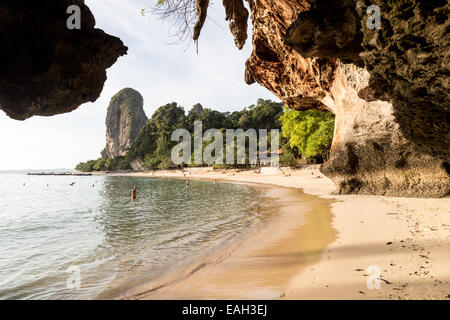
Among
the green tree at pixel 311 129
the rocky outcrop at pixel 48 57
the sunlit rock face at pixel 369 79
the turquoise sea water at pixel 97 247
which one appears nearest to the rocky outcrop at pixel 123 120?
the green tree at pixel 311 129

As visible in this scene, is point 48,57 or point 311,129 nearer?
point 48,57

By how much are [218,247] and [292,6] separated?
30.5ft

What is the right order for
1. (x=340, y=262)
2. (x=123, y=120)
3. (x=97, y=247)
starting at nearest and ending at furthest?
1. (x=340, y=262)
2. (x=97, y=247)
3. (x=123, y=120)

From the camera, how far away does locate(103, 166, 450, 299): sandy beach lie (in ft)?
13.8

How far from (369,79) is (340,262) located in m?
4.39

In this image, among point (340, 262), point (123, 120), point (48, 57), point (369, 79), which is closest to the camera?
point (48, 57)

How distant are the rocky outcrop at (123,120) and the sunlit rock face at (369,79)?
484 ft

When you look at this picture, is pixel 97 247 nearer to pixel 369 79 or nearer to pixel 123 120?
pixel 369 79

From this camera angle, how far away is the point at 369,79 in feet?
17.4

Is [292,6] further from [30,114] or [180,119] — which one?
[180,119]

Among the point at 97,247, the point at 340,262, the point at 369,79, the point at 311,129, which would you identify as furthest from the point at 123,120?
the point at 340,262

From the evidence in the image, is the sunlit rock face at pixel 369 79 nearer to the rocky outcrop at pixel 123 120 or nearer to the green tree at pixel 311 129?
the green tree at pixel 311 129

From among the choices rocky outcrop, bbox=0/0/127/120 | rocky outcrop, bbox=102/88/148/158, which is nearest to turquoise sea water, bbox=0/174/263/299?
rocky outcrop, bbox=0/0/127/120

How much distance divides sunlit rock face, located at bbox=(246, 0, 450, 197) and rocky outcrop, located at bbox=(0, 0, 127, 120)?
179 inches
